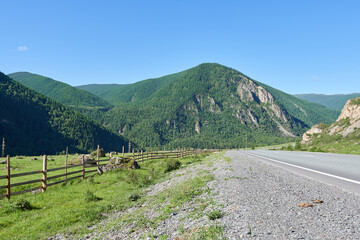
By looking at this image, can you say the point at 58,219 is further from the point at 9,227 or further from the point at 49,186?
the point at 49,186

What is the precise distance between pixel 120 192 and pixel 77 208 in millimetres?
3103

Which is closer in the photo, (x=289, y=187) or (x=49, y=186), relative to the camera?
(x=289, y=187)

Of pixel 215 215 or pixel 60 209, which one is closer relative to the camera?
pixel 215 215

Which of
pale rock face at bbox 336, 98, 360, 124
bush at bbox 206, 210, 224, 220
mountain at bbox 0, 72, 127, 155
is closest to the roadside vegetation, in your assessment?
pale rock face at bbox 336, 98, 360, 124

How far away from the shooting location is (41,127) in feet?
539

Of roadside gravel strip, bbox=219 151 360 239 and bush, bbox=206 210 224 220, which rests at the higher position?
roadside gravel strip, bbox=219 151 360 239

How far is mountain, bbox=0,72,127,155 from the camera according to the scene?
150 m

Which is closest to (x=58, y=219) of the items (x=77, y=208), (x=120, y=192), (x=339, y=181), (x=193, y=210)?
(x=77, y=208)

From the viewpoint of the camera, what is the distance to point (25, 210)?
1066 cm

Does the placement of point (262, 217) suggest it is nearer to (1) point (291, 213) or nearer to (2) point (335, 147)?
(1) point (291, 213)

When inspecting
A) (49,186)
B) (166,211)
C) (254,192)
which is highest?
(254,192)

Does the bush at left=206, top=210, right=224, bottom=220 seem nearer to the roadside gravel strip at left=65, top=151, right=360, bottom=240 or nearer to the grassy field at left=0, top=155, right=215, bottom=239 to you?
the roadside gravel strip at left=65, top=151, right=360, bottom=240

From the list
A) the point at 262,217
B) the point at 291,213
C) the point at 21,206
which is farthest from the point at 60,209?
the point at 291,213

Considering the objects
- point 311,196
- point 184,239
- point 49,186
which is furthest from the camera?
point 49,186
